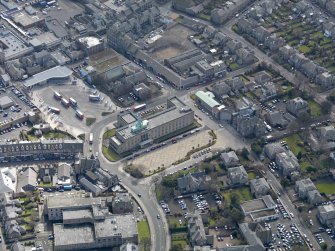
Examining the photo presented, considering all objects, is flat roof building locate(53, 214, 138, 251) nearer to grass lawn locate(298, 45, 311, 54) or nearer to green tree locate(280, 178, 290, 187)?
green tree locate(280, 178, 290, 187)

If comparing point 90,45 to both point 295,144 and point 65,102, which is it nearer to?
point 65,102

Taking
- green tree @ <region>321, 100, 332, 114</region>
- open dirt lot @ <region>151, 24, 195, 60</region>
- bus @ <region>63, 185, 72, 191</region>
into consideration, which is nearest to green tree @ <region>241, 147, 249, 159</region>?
green tree @ <region>321, 100, 332, 114</region>

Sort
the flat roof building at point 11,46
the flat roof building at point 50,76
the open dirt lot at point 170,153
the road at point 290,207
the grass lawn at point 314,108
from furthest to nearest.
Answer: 1. the flat roof building at point 11,46
2. the flat roof building at point 50,76
3. the grass lawn at point 314,108
4. the open dirt lot at point 170,153
5. the road at point 290,207

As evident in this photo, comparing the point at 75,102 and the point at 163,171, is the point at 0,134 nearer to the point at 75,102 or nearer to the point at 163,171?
the point at 75,102

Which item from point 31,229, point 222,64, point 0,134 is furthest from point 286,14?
point 31,229

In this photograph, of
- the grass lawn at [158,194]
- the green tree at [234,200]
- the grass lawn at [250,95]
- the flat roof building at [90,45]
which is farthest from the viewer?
the flat roof building at [90,45]

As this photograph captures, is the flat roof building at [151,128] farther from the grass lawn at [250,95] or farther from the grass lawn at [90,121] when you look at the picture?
the grass lawn at [250,95]

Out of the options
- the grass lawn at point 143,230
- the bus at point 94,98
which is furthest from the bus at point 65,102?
the grass lawn at point 143,230
